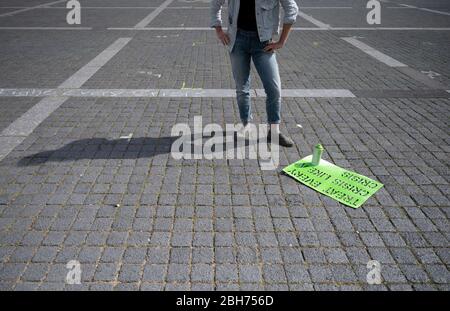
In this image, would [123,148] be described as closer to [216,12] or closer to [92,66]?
[216,12]

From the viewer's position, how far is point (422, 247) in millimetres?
2730

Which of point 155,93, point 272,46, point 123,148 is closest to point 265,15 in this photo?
point 272,46

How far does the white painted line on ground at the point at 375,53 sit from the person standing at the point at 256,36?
485 centimetres

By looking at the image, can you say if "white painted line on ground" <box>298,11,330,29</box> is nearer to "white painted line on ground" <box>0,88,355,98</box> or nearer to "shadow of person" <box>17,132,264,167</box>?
"white painted line on ground" <box>0,88,355,98</box>

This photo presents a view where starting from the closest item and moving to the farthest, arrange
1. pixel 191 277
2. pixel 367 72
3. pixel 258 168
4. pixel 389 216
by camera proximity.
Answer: pixel 191 277 → pixel 389 216 → pixel 258 168 → pixel 367 72

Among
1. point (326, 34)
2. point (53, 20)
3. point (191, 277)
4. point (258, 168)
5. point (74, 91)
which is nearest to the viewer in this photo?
point (191, 277)

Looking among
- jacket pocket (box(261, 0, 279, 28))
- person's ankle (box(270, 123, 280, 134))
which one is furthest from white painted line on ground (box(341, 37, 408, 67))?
jacket pocket (box(261, 0, 279, 28))

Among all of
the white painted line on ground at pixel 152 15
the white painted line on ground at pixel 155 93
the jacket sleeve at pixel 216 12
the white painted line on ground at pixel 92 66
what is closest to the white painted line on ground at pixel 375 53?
the white painted line on ground at pixel 155 93

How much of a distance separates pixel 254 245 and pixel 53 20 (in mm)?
13862

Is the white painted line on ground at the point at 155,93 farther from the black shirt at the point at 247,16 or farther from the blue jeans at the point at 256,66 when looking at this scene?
the black shirt at the point at 247,16

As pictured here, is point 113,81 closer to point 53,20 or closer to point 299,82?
point 299,82

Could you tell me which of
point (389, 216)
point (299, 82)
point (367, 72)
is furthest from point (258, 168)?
point (367, 72)

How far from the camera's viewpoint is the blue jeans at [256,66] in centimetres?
385

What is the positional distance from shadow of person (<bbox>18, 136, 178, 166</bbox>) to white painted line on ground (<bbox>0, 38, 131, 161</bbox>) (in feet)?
1.56
